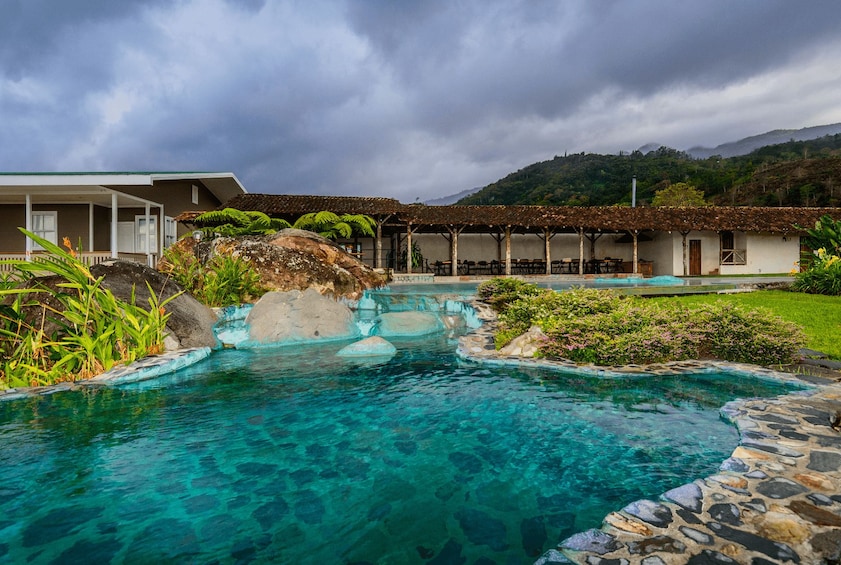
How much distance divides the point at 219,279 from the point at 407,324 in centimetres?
446

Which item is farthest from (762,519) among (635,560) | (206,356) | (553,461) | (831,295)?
(831,295)

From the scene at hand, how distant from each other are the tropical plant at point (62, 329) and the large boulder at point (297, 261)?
16.2 feet

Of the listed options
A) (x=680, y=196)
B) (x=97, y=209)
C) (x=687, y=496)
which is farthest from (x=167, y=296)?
(x=680, y=196)

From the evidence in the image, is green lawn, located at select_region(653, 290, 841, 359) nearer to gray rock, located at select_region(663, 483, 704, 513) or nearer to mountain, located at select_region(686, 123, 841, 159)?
gray rock, located at select_region(663, 483, 704, 513)

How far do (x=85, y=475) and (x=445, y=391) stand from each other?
136 inches

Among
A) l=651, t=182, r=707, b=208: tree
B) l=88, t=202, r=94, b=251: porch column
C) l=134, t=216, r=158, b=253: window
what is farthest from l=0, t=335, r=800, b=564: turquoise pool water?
l=651, t=182, r=707, b=208: tree

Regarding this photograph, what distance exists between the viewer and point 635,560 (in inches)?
86.6

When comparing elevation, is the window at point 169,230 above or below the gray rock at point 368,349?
above

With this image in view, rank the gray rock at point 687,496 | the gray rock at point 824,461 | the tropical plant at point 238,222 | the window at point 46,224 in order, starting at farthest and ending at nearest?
the tropical plant at point 238,222
the window at point 46,224
the gray rock at point 824,461
the gray rock at point 687,496

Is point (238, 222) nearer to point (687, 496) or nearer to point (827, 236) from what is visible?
point (687, 496)

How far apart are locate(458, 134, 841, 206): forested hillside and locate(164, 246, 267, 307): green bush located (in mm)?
43719

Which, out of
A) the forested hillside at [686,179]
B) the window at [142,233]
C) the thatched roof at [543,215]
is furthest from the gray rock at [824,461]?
the forested hillside at [686,179]

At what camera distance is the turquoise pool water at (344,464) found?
262 cm

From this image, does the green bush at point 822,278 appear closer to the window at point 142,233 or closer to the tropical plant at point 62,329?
the tropical plant at point 62,329
